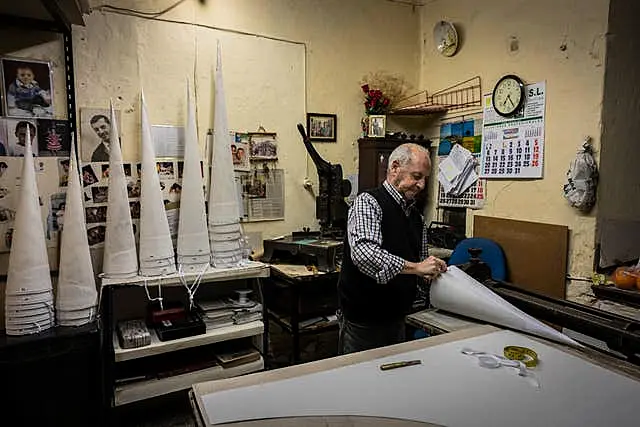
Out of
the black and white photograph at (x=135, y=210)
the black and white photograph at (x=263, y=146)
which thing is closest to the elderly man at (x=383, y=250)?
the black and white photograph at (x=263, y=146)

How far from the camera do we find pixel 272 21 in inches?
116

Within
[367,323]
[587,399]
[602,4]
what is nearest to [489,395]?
[587,399]

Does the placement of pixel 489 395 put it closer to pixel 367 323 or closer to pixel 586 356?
pixel 586 356

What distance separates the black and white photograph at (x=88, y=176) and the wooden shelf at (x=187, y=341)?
811 millimetres

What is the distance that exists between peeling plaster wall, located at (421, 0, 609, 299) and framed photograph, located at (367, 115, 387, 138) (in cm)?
68

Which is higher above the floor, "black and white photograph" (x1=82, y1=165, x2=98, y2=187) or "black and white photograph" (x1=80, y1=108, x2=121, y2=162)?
"black and white photograph" (x1=80, y1=108, x2=121, y2=162)

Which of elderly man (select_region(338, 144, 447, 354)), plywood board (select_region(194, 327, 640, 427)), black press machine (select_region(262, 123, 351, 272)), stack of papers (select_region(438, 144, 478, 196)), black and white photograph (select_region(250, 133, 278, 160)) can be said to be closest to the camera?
plywood board (select_region(194, 327, 640, 427))

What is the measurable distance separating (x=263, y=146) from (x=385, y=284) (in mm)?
1410

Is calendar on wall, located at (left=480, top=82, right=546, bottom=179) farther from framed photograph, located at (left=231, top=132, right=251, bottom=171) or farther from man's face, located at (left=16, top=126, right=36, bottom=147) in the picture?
man's face, located at (left=16, top=126, right=36, bottom=147)

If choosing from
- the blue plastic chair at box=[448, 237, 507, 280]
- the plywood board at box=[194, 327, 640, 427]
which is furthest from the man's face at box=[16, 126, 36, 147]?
the blue plastic chair at box=[448, 237, 507, 280]

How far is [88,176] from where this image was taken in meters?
2.44

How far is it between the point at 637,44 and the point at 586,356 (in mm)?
1987

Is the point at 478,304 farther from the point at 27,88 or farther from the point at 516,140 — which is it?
the point at 27,88

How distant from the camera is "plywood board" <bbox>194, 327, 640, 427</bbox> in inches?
39.8
